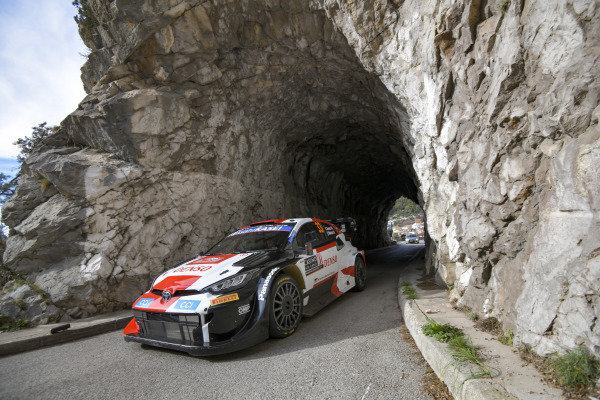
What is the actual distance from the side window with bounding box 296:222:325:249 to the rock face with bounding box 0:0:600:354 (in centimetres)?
227

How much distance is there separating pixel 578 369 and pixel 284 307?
310 cm

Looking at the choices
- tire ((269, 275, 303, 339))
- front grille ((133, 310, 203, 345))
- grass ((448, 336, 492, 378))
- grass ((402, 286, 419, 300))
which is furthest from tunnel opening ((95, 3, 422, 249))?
grass ((448, 336, 492, 378))

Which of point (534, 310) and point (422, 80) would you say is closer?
point (534, 310)

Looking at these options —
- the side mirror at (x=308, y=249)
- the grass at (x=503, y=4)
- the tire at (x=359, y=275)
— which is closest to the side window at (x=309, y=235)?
the side mirror at (x=308, y=249)

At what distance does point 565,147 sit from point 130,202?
7728 mm

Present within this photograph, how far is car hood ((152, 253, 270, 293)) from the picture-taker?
392 cm

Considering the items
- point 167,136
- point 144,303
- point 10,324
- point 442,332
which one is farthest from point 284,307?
point 167,136

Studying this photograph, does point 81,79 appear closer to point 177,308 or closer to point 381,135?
point 177,308

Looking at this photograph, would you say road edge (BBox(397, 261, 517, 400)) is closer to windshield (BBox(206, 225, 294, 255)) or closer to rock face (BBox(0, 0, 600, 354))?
rock face (BBox(0, 0, 600, 354))

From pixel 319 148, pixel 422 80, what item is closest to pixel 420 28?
pixel 422 80

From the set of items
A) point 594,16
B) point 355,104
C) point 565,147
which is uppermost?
point 355,104

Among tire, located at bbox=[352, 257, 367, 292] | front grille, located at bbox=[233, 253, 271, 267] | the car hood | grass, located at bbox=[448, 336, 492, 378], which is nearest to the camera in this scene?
grass, located at bbox=[448, 336, 492, 378]

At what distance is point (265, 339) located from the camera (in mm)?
3990

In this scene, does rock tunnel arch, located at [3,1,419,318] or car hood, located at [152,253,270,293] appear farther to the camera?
rock tunnel arch, located at [3,1,419,318]
